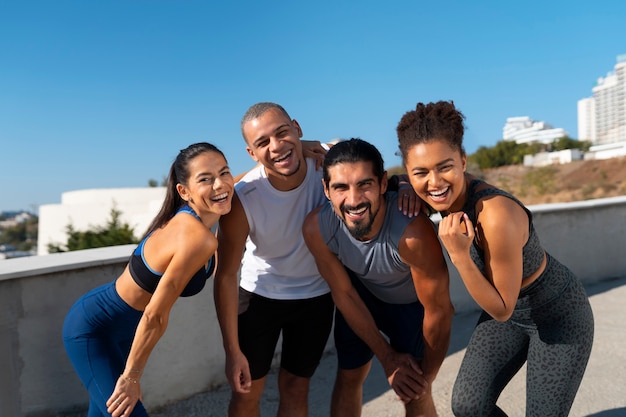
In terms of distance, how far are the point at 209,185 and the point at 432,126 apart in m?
1.03

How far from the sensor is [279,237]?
113 inches

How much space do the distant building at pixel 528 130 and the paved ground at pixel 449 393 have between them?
491ft

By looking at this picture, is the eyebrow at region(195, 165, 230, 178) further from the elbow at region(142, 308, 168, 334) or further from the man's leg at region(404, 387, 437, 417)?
the man's leg at region(404, 387, 437, 417)

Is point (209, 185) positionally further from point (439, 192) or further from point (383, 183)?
point (439, 192)

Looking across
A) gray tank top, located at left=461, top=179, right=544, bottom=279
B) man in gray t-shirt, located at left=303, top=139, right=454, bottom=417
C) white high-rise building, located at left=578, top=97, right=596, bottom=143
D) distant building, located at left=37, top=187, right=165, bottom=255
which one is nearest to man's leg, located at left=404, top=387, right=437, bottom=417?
man in gray t-shirt, located at left=303, top=139, right=454, bottom=417

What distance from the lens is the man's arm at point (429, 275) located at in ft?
7.91

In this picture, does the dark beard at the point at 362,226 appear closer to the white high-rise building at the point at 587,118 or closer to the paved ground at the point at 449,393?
the paved ground at the point at 449,393

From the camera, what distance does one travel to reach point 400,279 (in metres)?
2.68

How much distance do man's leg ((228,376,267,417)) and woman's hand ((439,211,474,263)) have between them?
57.4 inches

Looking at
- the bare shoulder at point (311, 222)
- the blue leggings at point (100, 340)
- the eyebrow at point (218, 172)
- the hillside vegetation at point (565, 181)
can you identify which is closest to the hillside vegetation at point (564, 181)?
the hillside vegetation at point (565, 181)

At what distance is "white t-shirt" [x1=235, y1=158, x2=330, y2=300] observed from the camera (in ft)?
9.34

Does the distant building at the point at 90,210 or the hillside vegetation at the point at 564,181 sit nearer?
the hillside vegetation at the point at 564,181

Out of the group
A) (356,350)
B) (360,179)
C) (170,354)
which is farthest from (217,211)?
(170,354)

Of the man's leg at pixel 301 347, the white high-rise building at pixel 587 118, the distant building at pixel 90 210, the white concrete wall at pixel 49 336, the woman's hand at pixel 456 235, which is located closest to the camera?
the woman's hand at pixel 456 235
